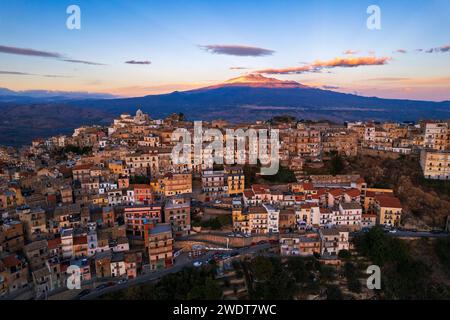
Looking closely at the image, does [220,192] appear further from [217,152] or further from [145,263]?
[145,263]

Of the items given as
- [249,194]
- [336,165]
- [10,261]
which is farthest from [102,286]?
[336,165]

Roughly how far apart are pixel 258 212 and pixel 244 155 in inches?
332


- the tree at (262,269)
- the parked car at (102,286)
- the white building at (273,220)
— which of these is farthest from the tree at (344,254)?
the parked car at (102,286)

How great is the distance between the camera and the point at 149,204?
2053 cm

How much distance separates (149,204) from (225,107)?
86.3m

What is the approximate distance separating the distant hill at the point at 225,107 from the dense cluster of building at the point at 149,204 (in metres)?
38.6

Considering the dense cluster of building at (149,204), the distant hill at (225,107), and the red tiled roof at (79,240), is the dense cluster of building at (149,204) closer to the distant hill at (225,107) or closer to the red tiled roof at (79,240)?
the red tiled roof at (79,240)

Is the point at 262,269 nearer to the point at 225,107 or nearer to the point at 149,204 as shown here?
the point at 149,204

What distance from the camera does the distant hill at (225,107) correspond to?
76.8 m

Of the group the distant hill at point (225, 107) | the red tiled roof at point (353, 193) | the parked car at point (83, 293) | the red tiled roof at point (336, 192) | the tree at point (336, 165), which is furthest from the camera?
the distant hill at point (225, 107)

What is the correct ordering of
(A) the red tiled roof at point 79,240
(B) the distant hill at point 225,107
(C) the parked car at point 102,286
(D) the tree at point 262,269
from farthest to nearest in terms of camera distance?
(B) the distant hill at point 225,107 < (A) the red tiled roof at point 79,240 < (D) the tree at point 262,269 < (C) the parked car at point 102,286

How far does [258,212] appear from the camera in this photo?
1917cm
